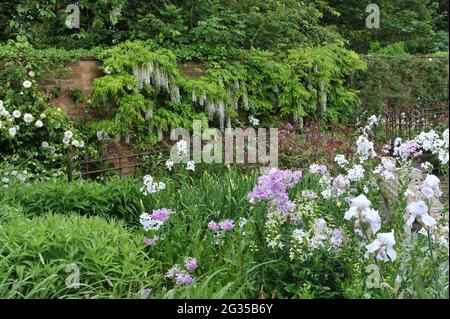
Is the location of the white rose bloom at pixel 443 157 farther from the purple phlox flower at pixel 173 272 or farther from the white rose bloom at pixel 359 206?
the purple phlox flower at pixel 173 272

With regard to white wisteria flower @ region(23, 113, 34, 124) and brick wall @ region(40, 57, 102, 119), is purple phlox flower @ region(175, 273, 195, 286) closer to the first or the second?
white wisteria flower @ region(23, 113, 34, 124)

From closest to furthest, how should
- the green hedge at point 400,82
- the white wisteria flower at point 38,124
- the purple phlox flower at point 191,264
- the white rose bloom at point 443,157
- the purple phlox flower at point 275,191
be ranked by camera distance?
the white rose bloom at point 443,157 → the purple phlox flower at point 275,191 → the purple phlox flower at point 191,264 → the white wisteria flower at point 38,124 → the green hedge at point 400,82

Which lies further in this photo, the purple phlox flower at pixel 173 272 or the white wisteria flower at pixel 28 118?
the white wisteria flower at pixel 28 118

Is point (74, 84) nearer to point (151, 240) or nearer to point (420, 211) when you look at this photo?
point (151, 240)

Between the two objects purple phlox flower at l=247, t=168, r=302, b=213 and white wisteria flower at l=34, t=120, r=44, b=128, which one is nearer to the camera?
purple phlox flower at l=247, t=168, r=302, b=213

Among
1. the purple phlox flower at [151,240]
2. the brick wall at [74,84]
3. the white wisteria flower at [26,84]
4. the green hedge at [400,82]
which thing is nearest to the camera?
the purple phlox flower at [151,240]

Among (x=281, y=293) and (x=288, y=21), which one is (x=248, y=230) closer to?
(x=281, y=293)

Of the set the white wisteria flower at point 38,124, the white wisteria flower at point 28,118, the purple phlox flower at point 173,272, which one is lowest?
the purple phlox flower at point 173,272

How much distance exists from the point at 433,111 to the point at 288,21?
3008 mm

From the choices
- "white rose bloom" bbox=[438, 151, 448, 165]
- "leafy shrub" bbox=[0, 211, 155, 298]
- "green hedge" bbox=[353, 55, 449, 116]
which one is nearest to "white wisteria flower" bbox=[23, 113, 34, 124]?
"leafy shrub" bbox=[0, 211, 155, 298]

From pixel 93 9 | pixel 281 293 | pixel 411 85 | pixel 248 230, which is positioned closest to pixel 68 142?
pixel 93 9

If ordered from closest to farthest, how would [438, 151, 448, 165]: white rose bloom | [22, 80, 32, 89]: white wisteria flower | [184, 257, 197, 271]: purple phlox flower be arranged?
[438, 151, 448, 165]: white rose bloom, [184, 257, 197, 271]: purple phlox flower, [22, 80, 32, 89]: white wisteria flower

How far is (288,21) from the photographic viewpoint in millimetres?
10047

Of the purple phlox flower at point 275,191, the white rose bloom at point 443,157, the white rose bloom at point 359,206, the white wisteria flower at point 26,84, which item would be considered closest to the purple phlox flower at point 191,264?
the purple phlox flower at point 275,191
